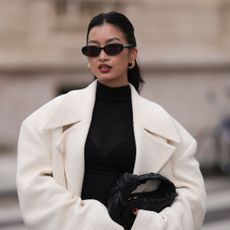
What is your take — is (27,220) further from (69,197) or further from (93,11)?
(93,11)

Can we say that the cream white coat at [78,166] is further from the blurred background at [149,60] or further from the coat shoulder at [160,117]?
the blurred background at [149,60]

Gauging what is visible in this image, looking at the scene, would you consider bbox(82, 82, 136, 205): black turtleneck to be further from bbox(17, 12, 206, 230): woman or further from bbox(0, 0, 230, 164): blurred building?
bbox(0, 0, 230, 164): blurred building

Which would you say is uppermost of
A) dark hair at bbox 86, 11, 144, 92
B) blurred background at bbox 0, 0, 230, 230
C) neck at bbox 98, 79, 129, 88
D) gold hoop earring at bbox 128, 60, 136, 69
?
dark hair at bbox 86, 11, 144, 92

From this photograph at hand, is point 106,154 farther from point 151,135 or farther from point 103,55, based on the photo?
point 103,55

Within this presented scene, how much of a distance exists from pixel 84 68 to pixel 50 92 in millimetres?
845

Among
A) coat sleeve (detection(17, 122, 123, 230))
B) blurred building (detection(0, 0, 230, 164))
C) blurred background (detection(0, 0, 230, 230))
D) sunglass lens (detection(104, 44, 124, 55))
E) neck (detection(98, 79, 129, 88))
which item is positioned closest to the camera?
coat sleeve (detection(17, 122, 123, 230))

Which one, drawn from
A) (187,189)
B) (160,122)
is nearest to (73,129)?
(160,122)

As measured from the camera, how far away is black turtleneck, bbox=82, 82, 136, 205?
8.26ft

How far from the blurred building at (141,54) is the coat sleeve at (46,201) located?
9970 mm

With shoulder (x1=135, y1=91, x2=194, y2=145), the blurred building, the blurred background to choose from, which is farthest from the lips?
the blurred building

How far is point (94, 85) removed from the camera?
267 centimetres

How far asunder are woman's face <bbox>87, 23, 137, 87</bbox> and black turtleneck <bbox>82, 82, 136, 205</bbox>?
17 cm

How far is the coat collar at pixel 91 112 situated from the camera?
8.42 feet

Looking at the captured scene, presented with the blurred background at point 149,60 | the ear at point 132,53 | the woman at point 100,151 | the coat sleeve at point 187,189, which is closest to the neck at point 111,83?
the woman at point 100,151
